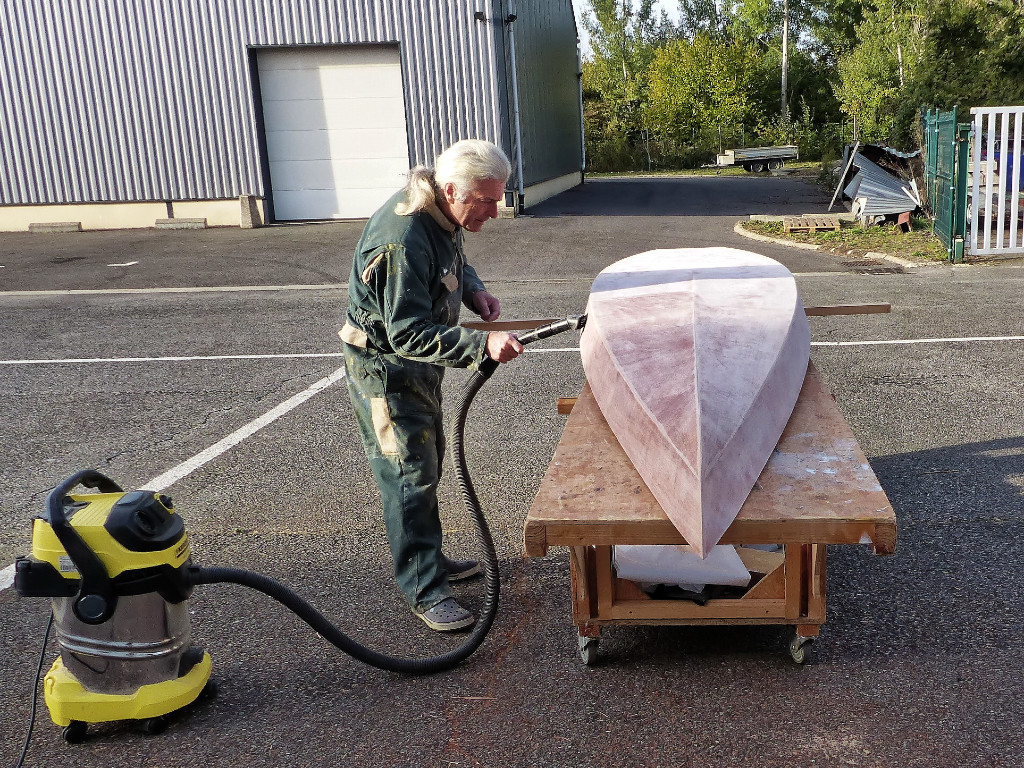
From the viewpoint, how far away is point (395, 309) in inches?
139

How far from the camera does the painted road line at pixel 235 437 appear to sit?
5660 millimetres

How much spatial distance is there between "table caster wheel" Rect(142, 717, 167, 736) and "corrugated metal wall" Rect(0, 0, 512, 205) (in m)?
15.9

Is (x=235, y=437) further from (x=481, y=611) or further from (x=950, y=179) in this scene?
(x=950, y=179)

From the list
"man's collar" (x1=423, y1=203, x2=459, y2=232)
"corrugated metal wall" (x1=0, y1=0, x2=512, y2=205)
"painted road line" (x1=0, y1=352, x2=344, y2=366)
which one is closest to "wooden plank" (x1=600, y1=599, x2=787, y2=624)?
"man's collar" (x1=423, y1=203, x2=459, y2=232)

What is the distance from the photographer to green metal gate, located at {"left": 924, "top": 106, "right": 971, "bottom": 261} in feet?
39.9

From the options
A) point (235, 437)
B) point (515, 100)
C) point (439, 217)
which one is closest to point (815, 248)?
point (515, 100)

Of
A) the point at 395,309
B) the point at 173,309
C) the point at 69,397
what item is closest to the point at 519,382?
the point at 69,397

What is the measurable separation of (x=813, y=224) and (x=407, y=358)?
13.5 meters

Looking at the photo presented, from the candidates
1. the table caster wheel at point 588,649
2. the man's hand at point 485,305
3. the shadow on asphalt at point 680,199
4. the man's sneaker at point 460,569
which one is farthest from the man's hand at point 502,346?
the shadow on asphalt at point 680,199

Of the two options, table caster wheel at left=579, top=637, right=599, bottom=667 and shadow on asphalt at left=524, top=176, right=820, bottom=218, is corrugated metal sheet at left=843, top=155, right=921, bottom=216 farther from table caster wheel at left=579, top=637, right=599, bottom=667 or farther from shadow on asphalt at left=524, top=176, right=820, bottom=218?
table caster wheel at left=579, top=637, right=599, bottom=667

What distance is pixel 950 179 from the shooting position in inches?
489

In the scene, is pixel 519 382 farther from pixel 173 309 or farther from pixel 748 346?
pixel 173 309

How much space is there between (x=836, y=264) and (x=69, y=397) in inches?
384

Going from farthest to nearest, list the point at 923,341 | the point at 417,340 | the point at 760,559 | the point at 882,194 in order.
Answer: the point at 882,194 < the point at 923,341 < the point at 760,559 < the point at 417,340
